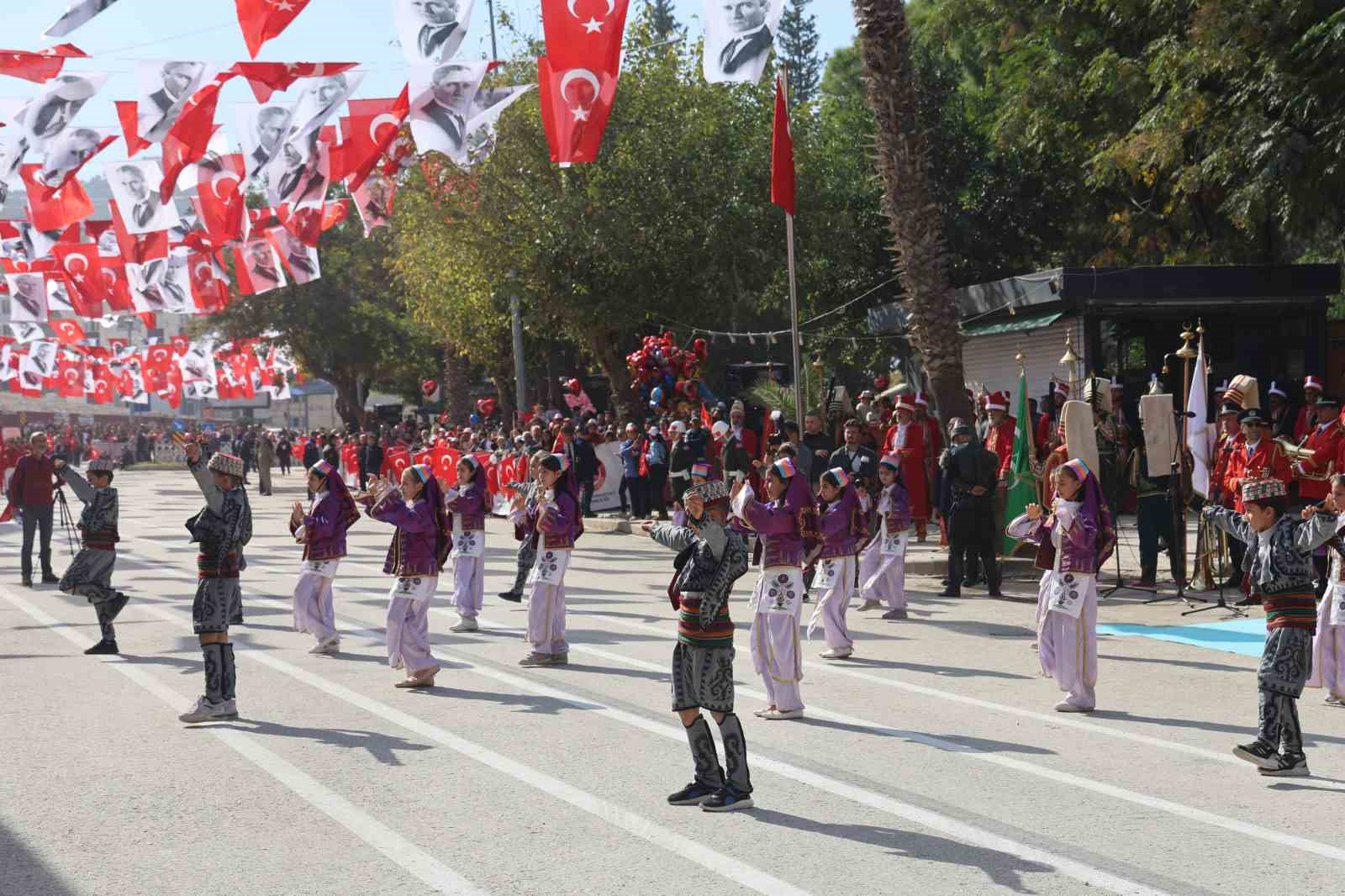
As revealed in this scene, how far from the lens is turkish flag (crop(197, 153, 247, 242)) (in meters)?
21.8

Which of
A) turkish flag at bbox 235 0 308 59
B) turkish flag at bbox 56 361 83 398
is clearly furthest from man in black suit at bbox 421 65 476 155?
turkish flag at bbox 56 361 83 398

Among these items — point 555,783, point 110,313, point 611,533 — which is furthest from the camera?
point 110,313

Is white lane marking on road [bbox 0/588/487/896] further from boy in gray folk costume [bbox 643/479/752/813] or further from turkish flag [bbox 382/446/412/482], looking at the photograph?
turkish flag [bbox 382/446/412/482]

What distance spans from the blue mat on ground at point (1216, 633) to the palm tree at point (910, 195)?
5734 mm

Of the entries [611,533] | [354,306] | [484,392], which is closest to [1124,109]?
[611,533]

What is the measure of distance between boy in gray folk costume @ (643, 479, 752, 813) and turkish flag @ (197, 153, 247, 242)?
15899mm

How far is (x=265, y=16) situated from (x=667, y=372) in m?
13.4

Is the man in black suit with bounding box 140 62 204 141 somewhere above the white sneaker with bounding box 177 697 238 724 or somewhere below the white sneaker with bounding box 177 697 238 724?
above

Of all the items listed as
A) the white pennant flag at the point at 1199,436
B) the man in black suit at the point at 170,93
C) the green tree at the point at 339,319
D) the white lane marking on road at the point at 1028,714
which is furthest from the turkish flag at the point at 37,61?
the green tree at the point at 339,319

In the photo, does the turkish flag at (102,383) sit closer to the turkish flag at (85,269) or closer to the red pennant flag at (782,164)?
the turkish flag at (85,269)

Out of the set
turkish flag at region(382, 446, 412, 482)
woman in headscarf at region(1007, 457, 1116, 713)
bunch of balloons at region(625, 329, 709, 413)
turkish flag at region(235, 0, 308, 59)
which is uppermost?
turkish flag at region(235, 0, 308, 59)

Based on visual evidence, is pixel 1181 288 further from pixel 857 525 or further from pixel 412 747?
pixel 412 747

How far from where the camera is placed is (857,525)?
12.1 meters

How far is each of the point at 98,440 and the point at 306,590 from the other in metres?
62.9
